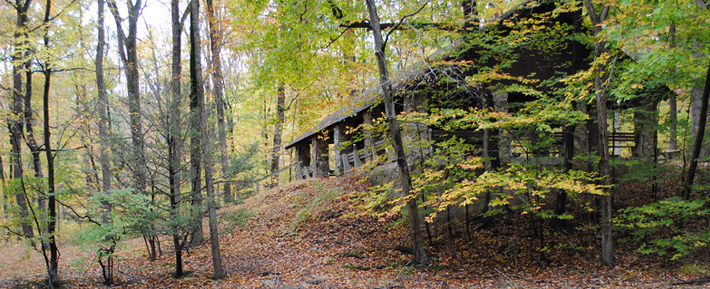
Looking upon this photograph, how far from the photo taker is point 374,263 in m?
8.21

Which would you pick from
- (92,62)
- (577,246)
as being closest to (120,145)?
(577,246)

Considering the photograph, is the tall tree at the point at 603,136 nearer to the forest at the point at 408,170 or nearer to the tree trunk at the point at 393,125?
the forest at the point at 408,170

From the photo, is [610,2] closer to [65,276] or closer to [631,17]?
[631,17]

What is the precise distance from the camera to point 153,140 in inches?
278

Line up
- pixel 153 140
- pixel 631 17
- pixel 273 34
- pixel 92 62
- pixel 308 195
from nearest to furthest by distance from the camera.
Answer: pixel 631 17
pixel 153 140
pixel 273 34
pixel 308 195
pixel 92 62

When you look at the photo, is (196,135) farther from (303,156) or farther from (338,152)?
(303,156)

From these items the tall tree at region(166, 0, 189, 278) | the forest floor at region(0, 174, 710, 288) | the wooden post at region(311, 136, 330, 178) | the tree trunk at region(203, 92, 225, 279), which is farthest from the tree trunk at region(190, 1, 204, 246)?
the wooden post at region(311, 136, 330, 178)

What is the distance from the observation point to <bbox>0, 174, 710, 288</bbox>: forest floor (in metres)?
6.43

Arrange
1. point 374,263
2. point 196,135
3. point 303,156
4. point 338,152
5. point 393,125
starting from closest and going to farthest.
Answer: point 196,135 < point 393,125 < point 374,263 < point 338,152 < point 303,156

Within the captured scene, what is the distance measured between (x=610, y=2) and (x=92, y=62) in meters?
18.9

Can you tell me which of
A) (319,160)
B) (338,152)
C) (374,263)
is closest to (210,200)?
(374,263)

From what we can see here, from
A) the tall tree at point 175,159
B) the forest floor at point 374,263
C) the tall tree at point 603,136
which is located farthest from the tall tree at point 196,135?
the tall tree at point 603,136

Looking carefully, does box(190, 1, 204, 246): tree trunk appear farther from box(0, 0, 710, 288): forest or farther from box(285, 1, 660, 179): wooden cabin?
box(285, 1, 660, 179): wooden cabin

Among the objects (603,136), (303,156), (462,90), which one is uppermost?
(462,90)
